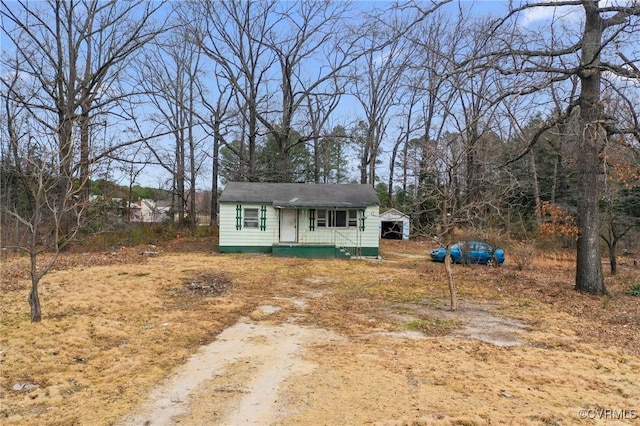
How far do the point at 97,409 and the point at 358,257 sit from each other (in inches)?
593

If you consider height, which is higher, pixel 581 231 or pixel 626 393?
pixel 581 231

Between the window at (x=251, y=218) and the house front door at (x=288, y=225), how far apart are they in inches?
47.7

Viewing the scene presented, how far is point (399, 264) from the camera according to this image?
1620 centimetres

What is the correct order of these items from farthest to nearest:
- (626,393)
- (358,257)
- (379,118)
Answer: (379,118) → (358,257) → (626,393)

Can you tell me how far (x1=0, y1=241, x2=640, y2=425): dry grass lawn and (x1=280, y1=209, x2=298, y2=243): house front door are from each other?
7582mm

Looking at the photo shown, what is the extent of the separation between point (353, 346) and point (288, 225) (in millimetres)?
13589

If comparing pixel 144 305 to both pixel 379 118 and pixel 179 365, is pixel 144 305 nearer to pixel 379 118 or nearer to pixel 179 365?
pixel 179 365

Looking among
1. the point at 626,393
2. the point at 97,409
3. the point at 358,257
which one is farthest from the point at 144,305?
the point at 358,257

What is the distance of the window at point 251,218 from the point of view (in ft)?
60.7

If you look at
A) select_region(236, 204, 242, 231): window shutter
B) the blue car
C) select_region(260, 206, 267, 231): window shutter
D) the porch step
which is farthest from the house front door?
the blue car

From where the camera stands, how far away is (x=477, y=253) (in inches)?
648

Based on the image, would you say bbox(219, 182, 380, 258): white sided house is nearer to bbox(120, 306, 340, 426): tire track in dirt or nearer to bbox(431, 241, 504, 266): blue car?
bbox(431, 241, 504, 266): blue car

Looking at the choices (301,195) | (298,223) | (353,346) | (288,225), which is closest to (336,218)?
(298,223)

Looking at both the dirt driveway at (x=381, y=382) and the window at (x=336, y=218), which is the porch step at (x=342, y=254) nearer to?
the window at (x=336, y=218)
